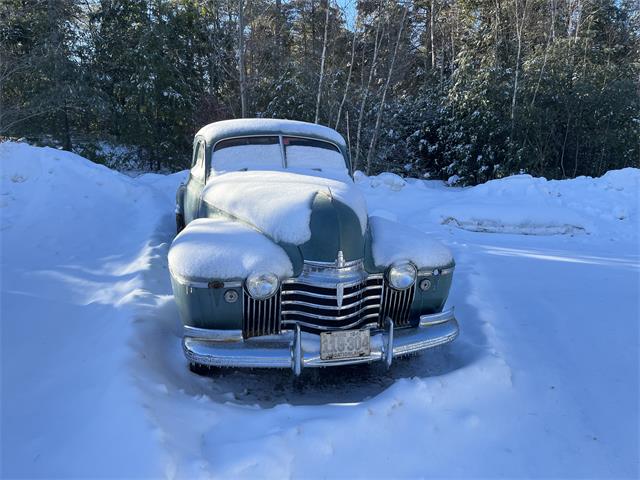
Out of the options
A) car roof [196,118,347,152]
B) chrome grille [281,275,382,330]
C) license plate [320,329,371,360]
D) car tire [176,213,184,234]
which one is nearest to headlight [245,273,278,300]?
chrome grille [281,275,382,330]

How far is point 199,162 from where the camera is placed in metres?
5.20

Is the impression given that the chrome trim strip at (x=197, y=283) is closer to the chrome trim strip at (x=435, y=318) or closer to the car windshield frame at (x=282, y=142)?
the chrome trim strip at (x=435, y=318)

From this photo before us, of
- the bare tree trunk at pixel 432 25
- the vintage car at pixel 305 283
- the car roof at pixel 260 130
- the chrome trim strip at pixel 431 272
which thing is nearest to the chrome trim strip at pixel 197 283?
the vintage car at pixel 305 283

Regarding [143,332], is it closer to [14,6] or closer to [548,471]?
[548,471]

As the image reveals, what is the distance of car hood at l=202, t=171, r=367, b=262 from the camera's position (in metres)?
3.08

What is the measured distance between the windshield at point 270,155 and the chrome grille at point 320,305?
1930 mm

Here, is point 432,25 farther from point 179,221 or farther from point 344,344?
point 344,344

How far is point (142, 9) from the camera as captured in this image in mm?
14875

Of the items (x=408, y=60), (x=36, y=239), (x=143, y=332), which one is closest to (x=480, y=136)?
(x=408, y=60)

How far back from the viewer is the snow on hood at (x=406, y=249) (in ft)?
10.7

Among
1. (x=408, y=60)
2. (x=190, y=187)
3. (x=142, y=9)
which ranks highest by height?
(x=142, y=9)

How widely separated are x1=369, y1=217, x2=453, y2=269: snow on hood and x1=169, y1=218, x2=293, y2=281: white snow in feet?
2.18

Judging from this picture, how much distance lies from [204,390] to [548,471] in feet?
6.64

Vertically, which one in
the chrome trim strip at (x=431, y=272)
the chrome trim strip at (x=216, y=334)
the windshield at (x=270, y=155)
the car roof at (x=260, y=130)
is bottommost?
the chrome trim strip at (x=216, y=334)
